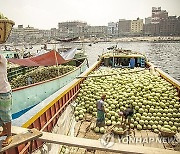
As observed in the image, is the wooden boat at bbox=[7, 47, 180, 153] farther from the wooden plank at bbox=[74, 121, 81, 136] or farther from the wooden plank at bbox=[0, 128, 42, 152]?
the wooden plank at bbox=[0, 128, 42, 152]

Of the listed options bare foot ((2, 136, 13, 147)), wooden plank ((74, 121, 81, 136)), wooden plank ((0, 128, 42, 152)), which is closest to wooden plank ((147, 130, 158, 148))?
wooden plank ((74, 121, 81, 136))

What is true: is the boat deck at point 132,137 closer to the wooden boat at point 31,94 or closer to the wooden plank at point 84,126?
the wooden plank at point 84,126

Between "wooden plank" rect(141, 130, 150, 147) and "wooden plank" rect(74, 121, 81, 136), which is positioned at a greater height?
"wooden plank" rect(74, 121, 81, 136)

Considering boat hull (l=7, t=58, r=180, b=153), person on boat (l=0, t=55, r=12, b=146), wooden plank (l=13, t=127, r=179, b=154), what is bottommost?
boat hull (l=7, t=58, r=180, b=153)

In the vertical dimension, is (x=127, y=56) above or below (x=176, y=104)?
above

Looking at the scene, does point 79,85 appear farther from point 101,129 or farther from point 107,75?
point 101,129

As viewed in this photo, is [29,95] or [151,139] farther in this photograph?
[29,95]

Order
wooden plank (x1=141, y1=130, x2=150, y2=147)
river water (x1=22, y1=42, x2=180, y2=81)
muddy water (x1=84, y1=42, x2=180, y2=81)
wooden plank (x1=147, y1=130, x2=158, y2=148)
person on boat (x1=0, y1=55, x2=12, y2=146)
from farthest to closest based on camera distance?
muddy water (x1=84, y1=42, x2=180, y2=81) → river water (x1=22, y1=42, x2=180, y2=81) → wooden plank (x1=141, y1=130, x2=150, y2=147) → wooden plank (x1=147, y1=130, x2=158, y2=148) → person on boat (x1=0, y1=55, x2=12, y2=146)

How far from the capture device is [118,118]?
703 cm

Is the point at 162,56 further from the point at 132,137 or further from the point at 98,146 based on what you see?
the point at 98,146

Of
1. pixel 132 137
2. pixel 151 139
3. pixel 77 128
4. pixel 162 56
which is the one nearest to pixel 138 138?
pixel 132 137

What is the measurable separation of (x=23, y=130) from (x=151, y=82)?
728 cm

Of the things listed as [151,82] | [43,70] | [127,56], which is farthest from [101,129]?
[127,56]

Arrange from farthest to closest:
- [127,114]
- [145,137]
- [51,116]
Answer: [127,114]
[145,137]
[51,116]
